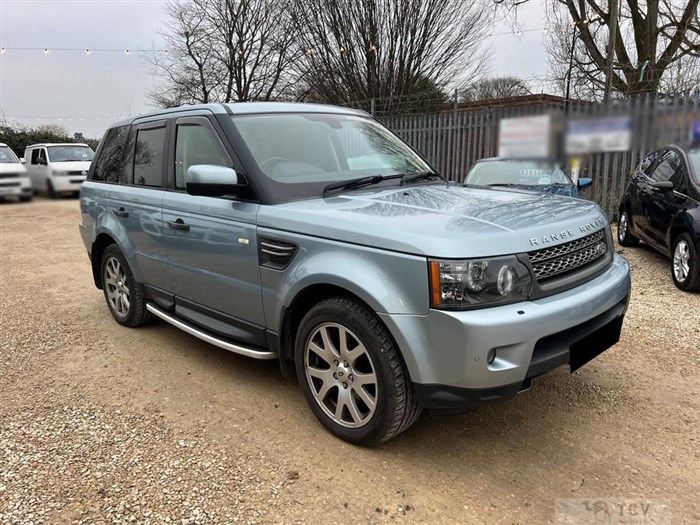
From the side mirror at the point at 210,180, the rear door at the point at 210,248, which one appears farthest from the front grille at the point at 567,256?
the side mirror at the point at 210,180

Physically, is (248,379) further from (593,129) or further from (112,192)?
(593,129)

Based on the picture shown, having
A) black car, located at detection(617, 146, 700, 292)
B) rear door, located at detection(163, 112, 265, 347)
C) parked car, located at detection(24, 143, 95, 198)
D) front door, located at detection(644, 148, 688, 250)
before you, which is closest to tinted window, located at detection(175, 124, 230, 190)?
rear door, located at detection(163, 112, 265, 347)

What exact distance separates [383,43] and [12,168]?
48.7 ft

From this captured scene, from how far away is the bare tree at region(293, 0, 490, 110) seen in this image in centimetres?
1517

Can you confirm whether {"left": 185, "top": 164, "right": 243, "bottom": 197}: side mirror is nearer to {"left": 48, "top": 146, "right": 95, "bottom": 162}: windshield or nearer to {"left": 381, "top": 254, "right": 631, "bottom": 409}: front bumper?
{"left": 48, "top": 146, "right": 95, "bottom": 162}: windshield

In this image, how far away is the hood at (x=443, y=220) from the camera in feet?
7.66

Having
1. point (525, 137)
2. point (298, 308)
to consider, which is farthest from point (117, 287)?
point (525, 137)

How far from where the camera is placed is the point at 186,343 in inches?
173

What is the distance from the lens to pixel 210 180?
294 cm

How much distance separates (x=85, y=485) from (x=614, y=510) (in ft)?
8.04

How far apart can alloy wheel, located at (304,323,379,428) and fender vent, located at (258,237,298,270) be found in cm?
43

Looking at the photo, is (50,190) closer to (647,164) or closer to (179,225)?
(179,225)

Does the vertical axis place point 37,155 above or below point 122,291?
above

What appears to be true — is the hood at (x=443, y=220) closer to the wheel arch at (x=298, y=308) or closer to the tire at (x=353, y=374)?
the wheel arch at (x=298, y=308)
